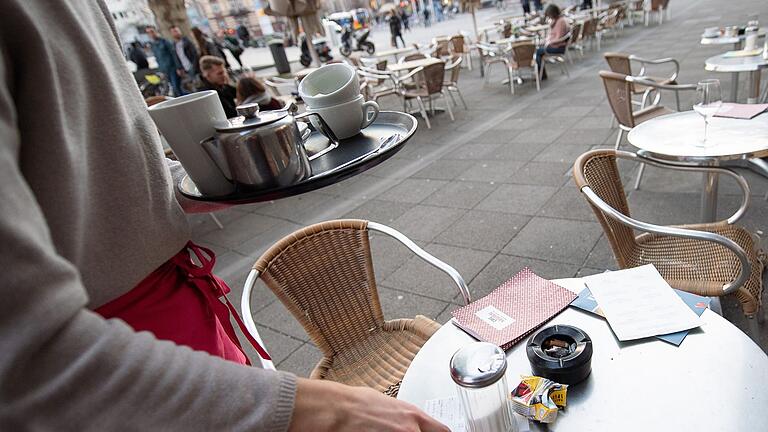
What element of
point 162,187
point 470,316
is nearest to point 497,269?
point 470,316

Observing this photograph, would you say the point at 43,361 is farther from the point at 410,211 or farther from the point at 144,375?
the point at 410,211

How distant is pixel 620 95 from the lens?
11.4 ft

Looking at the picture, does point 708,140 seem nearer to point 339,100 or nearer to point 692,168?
point 692,168

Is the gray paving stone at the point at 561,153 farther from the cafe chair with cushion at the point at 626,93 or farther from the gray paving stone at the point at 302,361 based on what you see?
the gray paving stone at the point at 302,361

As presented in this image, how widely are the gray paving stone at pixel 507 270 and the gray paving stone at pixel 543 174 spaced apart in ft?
4.36

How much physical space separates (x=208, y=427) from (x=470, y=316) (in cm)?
96

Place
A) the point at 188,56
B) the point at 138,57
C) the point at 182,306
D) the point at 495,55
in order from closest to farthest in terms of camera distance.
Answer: the point at 182,306 → the point at 188,56 → the point at 495,55 → the point at 138,57

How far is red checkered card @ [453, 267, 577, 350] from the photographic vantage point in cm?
121

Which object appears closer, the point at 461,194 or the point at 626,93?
the point at 626,93

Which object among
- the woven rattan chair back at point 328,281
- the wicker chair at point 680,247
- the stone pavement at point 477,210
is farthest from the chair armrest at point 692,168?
the woven rattan chair back at point 328,281

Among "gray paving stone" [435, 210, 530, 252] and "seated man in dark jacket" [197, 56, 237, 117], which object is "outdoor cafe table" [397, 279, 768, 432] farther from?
"seated man in dark jacket" [197, 56, 237, 117]

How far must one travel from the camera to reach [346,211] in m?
4.24

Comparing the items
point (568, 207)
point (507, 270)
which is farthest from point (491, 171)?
point (507, 270)

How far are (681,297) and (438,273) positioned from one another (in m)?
1.85
